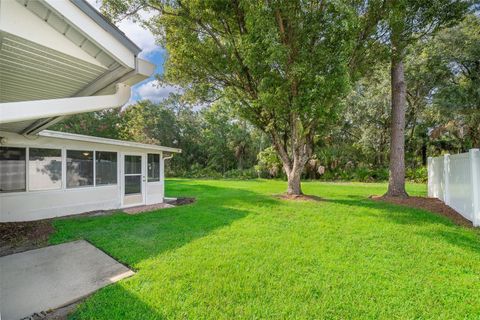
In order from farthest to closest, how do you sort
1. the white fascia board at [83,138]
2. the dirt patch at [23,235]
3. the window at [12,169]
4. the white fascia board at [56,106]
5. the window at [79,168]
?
the window at [79,168] < the white fascia board at [83,138] < the window at [12,169] < the dirt patch at [23,235] < the white fascia board at [56,106]

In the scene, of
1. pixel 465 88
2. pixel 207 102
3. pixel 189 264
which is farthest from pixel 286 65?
pixel 465 88

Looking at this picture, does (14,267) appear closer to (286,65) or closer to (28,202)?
(28,202)

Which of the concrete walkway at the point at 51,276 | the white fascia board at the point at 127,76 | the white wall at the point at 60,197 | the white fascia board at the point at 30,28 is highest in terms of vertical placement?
the white fascia board at the point at 30,28

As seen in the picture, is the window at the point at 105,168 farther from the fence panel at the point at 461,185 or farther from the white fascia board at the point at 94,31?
the fence panel at the point at 461,185

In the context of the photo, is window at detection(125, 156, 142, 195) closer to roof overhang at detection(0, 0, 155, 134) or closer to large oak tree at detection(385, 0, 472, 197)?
roof overhang at detection(0, 0, 155, 134)

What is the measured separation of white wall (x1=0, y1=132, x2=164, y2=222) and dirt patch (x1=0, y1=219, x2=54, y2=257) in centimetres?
54

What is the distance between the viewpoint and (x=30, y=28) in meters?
2.31

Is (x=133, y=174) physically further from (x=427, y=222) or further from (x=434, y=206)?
(x=434, y=206)

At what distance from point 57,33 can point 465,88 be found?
1730 cm

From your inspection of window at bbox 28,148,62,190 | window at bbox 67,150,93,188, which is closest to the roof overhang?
window at bbox 28,148,62,190

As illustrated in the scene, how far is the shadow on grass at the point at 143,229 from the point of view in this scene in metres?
4.40

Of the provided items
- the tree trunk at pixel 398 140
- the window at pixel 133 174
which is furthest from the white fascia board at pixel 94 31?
the tree trunk at pixel 398 140

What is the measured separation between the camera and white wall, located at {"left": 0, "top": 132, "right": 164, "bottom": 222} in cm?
643

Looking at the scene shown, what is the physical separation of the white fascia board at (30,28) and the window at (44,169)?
5.72 m
